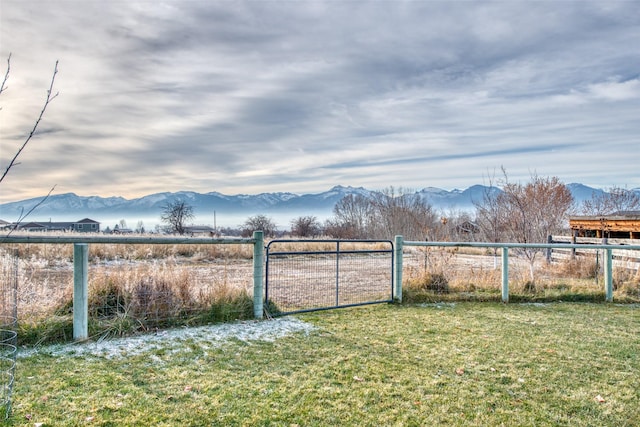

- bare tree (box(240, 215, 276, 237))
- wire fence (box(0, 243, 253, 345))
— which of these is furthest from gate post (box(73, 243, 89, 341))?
bare tree (box(240, 215, 276, 237))

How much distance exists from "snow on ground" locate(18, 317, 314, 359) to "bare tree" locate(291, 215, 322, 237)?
31.3 meters

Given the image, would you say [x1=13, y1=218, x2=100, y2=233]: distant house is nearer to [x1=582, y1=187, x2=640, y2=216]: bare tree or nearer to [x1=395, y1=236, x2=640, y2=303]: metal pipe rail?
[x1=395, y1=236, x2=640, y2=303]: metal pipe rail

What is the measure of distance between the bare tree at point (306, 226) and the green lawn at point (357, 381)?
32.2 m

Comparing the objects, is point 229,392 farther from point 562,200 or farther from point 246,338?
point 562,200

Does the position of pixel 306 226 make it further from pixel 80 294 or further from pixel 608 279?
pixel 80 294

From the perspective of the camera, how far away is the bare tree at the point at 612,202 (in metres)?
24.2

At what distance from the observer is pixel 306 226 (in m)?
39.1

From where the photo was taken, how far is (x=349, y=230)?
36.9 metres

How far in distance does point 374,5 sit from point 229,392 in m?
7.15

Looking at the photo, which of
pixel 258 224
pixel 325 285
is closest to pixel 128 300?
pixel 325 285

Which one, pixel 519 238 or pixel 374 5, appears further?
pixel 519 238

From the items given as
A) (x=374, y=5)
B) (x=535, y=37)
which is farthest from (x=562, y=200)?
(x=374, y=5)

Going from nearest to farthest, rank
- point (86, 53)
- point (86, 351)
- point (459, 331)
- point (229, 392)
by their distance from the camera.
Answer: point (229, 392) → point (86, 351) → point (459, 331) → point (86, 53)

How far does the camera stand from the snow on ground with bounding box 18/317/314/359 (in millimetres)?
4395
